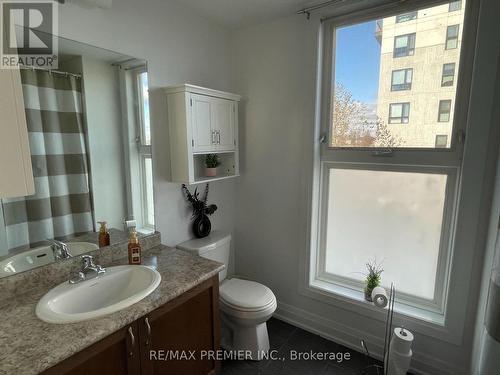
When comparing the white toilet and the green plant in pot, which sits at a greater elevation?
the green plant in pot

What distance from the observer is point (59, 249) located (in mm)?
1485

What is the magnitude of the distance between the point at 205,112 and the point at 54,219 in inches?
45.1

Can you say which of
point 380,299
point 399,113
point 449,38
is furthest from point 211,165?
point 449,38

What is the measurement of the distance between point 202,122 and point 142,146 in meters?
0.45

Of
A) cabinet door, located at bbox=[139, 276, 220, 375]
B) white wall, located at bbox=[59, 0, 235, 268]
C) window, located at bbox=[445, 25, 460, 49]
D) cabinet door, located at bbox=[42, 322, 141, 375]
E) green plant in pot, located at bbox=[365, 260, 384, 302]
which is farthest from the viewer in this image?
green plant in pot, located at bbox=[365, 260, 384, 302]

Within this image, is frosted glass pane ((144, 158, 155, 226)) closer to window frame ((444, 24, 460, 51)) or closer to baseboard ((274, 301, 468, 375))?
baseboard ((274, 301, 468, 375))

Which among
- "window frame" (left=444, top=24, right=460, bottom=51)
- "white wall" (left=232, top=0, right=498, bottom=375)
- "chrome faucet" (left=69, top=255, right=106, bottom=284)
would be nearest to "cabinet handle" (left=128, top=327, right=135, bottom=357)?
"chrome faucet" (left=69, top=255, right=106, bottom=284)

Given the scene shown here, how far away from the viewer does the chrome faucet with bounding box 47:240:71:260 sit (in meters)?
1.47

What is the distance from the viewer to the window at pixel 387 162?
5.76ft

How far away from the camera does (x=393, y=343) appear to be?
1.73 m

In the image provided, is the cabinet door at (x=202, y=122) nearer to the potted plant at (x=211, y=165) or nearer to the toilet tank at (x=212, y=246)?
the potted plant at (x=211, y=165)

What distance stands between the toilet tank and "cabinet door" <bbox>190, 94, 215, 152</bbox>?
0.72 m

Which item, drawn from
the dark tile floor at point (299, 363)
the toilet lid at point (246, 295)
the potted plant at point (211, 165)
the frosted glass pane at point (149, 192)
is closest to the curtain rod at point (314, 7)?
the potted plant at point (211, 165)

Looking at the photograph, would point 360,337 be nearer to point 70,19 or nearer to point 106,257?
point 106,257
